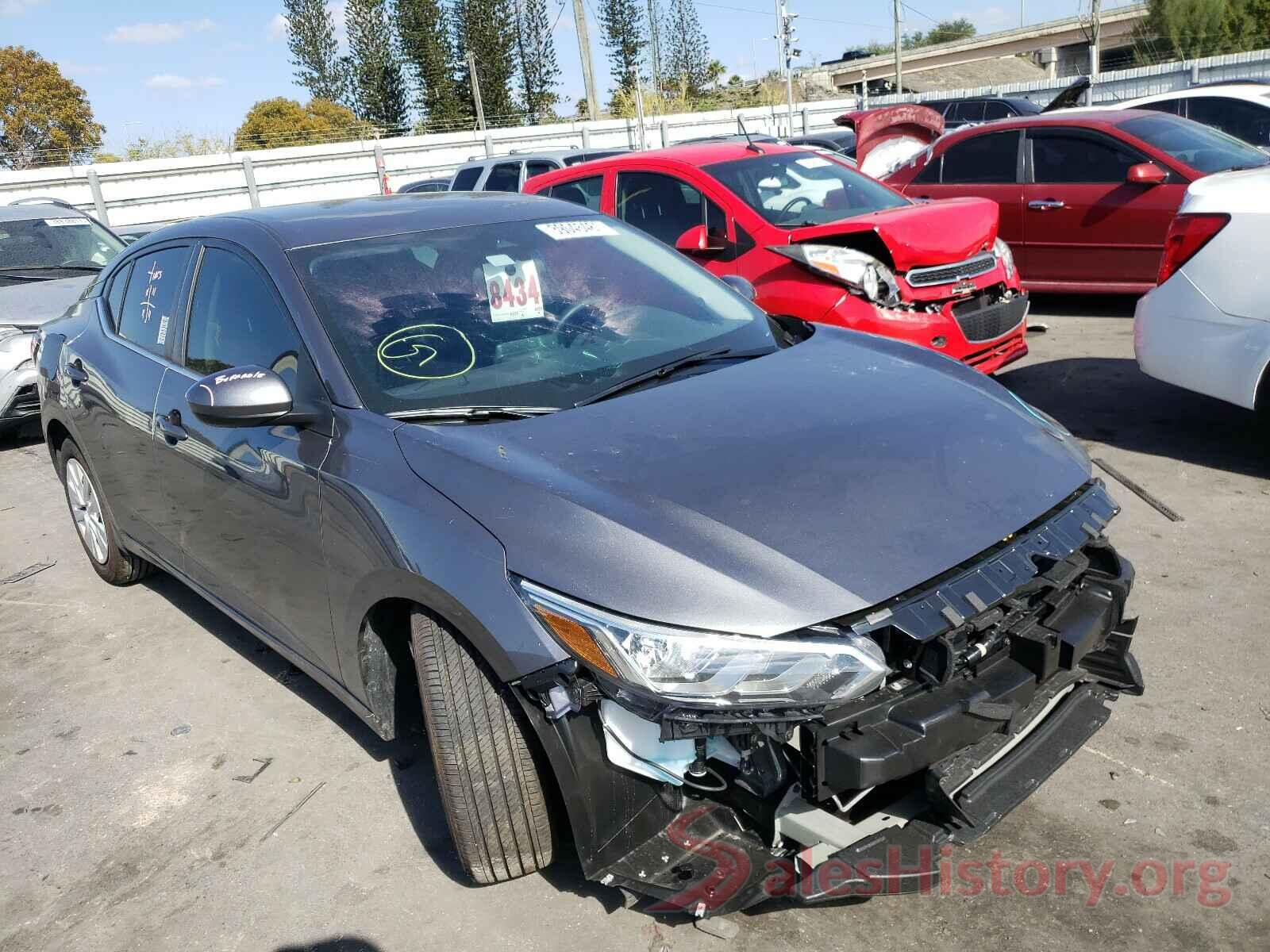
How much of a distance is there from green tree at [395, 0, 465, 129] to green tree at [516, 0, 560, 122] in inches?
146

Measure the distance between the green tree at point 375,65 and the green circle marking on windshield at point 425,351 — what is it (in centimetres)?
5408

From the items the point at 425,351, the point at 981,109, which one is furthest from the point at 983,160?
the point at 981,109

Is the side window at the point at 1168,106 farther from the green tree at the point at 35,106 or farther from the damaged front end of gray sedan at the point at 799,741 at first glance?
the green tree at the point at 35,106

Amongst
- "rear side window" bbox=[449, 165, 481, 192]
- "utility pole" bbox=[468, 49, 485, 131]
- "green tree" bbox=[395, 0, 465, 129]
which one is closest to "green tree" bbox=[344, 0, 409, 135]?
"green tree" bbox=[395, 0, 465, 129]

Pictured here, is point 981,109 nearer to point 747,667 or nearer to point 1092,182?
point 1092,182

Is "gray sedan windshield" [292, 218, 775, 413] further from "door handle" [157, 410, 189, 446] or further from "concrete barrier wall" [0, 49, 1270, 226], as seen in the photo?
"concrete barrier wall" [0, 49, 1270, 226]

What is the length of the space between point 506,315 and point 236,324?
919 mm

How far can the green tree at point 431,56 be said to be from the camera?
174 ft

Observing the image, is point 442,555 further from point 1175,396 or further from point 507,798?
point 1175,396

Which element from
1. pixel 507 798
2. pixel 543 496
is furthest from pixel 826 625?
pixel 507 798

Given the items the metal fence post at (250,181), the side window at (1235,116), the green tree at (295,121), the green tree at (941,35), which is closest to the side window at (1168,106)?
the side window at (1235,116)

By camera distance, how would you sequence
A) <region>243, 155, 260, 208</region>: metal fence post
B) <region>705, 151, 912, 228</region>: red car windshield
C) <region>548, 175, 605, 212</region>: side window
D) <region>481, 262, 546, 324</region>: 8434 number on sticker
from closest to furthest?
1. <region>481, 262, 546, 324</region>: 8434 number on sticker
2. <region>705, 151, 912, 228</region>: red car windshield
3. <region>548, 175, 605, 212</region>: side window
4. <region>243, 155, 260, 208</region>: metal fence post

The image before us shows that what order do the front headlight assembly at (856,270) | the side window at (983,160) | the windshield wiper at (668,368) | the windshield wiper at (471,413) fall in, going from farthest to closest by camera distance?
1. the side window at (983,160)
2. the front headlight assembly at (856,270)
3. the windshield wiper at (668,368)
4. the windshield wiper at (471,413)

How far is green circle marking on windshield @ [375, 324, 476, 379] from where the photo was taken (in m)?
3.01
